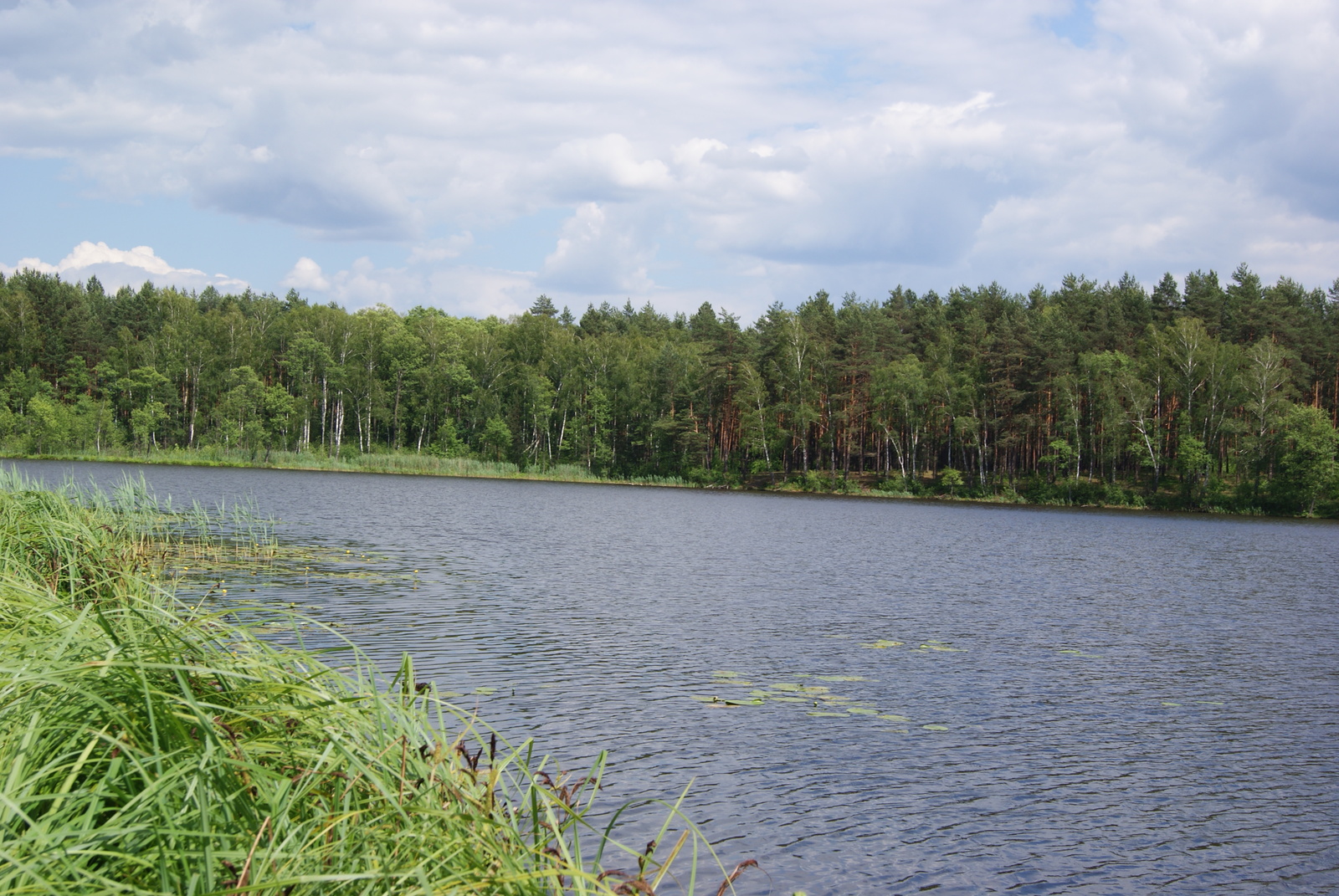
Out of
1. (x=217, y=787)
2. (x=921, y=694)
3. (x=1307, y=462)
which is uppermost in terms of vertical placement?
(x=1307, y=462)

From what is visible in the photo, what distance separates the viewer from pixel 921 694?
13914mm

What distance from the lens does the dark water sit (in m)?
8.78

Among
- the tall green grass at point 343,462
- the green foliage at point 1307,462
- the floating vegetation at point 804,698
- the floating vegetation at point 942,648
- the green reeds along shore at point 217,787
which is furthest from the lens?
the tall green grass at point 343,462

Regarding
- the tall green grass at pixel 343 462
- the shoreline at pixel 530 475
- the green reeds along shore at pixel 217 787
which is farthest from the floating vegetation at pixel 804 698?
the tall green grass at pixel 343 462

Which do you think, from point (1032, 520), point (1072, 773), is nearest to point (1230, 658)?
point (1072, 773)

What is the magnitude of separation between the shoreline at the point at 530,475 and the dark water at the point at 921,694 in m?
41.3

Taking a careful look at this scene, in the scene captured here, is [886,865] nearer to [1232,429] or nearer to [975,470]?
[1232,429]

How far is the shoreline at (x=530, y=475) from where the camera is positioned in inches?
2904

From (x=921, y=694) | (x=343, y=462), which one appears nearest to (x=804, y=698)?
(x=921, y=694)

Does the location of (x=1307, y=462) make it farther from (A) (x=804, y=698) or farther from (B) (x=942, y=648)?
(A) (x=804, y=698)

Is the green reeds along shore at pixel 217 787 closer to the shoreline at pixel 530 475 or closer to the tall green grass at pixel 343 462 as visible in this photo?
the shoreline at pixel 530 475

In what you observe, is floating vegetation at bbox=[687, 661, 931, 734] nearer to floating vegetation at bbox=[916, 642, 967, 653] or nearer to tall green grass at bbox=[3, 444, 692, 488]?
floating vegetation at bbox=[916, 642, 967, 653]

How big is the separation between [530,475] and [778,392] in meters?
25.2

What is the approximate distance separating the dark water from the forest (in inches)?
1715
